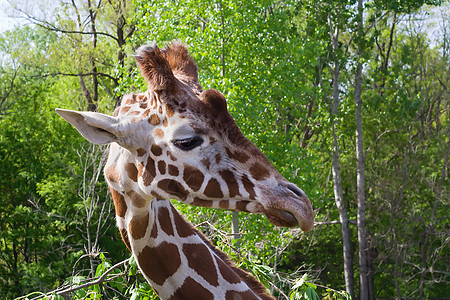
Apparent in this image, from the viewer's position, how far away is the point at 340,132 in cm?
2147

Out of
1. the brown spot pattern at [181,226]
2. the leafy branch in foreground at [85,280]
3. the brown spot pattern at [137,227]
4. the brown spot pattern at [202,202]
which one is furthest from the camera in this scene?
the leafy branch in foreground at [85,280]

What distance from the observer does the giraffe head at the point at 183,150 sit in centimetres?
234

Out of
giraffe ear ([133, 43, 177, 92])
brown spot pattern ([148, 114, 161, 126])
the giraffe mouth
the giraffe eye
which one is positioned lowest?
the giraffe mouth

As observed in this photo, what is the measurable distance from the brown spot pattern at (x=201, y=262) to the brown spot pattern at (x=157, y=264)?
83mm

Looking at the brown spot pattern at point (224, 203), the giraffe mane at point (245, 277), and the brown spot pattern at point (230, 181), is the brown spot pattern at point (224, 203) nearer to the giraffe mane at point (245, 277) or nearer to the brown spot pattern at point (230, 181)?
the brown spot pattern at point (230, 181)

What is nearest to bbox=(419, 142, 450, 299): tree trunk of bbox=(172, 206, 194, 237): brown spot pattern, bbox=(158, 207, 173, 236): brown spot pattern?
bbox=(172, 206, 194, 237): brown spot pattern

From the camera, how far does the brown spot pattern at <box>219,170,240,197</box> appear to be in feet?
7.69

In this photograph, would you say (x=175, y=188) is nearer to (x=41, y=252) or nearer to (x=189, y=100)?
(x=189, y=100)

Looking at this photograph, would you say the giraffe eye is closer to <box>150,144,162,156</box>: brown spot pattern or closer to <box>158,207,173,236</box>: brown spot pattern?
<box>150,144,162,156</box>: brown spot pattern

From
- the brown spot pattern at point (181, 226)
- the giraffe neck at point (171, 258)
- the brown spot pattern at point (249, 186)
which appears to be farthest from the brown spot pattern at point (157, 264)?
the brown spot pattern at point (249, 186)

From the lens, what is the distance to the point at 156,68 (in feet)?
8.03

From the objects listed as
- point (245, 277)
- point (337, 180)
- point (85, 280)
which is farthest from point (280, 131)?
point (245, 277)

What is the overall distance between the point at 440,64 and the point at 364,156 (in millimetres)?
4317

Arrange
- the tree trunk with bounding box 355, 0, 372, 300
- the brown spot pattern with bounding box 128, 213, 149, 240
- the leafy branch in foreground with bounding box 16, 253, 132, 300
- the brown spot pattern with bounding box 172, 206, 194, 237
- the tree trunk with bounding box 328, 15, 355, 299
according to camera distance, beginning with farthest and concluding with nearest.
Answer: the tree trunk with bounding box 355, 0, 372, 300, the tree trunk with bounding box 328, 15, 355, 299, the leafy branch in foreground with bounding box 16, 253, 132, 300, the brown spot pattern with bounding box 172, 206, 194, 237, the brown spot pattern with bounding box 128, 213, 149, 240
